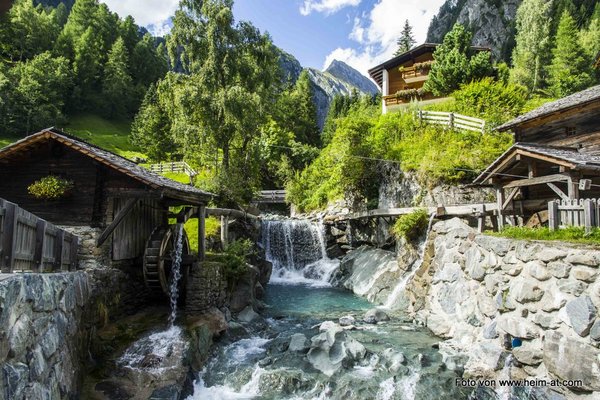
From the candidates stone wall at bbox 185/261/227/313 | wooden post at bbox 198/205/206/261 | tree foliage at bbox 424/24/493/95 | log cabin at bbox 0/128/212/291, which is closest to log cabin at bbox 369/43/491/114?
tree foliage at bbox 424/24/493/95

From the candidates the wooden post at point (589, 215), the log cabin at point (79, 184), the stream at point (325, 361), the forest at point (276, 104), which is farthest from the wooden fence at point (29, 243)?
the forest at point (276, 104)

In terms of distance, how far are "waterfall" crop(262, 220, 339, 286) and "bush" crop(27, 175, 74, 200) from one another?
45.9 ft

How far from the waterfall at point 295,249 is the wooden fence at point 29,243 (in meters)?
15.8

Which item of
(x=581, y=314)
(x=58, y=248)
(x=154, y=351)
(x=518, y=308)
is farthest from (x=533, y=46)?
(x=58, y=248)

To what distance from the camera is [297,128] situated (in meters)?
50.4

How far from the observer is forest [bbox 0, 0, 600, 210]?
71.8 ft

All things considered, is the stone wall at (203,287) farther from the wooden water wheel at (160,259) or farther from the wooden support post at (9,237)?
the wooden support post at (9,237)

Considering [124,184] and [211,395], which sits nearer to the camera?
[211,395]

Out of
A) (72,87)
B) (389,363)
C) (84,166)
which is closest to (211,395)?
(389,363)

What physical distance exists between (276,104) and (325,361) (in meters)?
30.0

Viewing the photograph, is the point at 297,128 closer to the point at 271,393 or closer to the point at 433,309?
the point at 433,309

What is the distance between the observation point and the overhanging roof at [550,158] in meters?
9.83

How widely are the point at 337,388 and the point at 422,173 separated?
14.5m

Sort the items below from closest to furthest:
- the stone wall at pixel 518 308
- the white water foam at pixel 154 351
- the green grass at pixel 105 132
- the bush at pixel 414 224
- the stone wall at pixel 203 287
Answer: the stone wall at pixel 518 308, the white water foam at pixel 154 351, the stone wall at pixel 203 287, the bush at pixel 414 224, the green grass at pixel 105 132
